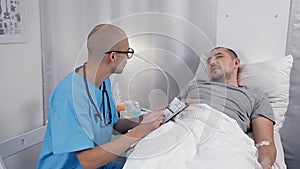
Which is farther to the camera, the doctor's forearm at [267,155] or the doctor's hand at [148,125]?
the doctor's forearm at [267,155]

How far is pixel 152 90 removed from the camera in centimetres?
150

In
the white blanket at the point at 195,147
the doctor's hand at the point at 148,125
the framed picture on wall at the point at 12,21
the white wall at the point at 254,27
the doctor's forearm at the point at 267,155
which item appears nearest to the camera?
the white blanket at the point at 195,147

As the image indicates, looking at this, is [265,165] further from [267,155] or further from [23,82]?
[23,82]

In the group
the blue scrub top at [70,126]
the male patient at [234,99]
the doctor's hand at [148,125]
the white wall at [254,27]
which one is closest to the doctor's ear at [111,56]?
the blue scrub top at [70,126]

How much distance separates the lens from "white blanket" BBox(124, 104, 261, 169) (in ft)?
2.94

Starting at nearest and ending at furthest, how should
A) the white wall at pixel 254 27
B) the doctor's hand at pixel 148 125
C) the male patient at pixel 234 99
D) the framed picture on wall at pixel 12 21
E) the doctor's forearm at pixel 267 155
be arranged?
1. the doctor's hand at pixel 148 125
2. the doctor's forearm at pixel 267 155
3. the male patient at pixel 234 99
4. the framed picture on wall at pixel 12 21
5. the white wall at pixel 254 27

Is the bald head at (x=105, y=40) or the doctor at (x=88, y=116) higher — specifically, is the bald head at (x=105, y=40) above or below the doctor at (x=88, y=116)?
above

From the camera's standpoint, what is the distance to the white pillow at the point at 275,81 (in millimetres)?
1493

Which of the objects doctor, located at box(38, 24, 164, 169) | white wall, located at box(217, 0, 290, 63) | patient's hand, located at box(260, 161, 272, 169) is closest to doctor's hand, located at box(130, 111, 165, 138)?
doctor, located at box(38, 24, 164, 169)

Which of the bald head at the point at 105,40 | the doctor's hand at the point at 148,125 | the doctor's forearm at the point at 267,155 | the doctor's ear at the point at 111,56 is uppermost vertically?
the bald head at the point at 105,40

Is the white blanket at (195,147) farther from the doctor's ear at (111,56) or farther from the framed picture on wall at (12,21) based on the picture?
the framed picture on wall at (12,21)

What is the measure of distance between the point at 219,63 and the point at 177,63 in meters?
0.29

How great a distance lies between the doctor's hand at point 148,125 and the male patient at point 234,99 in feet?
0.96

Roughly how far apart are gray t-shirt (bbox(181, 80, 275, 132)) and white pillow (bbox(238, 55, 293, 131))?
0.16 feet
